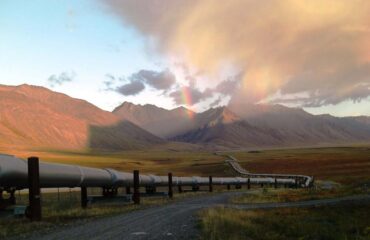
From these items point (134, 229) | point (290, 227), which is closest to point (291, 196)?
point (290, 227)

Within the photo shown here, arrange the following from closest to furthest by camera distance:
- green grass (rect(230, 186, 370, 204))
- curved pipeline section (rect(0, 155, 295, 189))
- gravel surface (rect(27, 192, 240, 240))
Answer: gravel surface (rect(27, 192, 240, 240)) → curved pipeline section (rect(0, 155, 295, 189)) → green grass (rect(230, 186, 370, 204))

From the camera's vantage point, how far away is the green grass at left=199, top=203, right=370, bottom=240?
896 inches

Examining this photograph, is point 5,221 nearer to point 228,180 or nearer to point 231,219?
point 231,219

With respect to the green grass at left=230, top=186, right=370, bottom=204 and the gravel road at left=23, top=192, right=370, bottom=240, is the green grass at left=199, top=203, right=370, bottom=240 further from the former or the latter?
the green grass at left=230, top=186, right=370, bottom=204

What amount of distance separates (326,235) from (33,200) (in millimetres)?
14739

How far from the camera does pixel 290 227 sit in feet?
89.0

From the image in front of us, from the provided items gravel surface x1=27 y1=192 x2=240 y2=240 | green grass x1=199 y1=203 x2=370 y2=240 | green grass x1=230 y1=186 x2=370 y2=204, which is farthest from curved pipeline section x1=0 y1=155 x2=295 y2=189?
green grass x1=230 y1=186 x2=370 y2=204

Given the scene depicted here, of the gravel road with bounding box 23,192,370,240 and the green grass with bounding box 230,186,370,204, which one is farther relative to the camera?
the green grass with bounding box 230,186,370,204

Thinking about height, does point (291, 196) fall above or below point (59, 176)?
below

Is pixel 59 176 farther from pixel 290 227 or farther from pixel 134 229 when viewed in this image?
pixel 290 227

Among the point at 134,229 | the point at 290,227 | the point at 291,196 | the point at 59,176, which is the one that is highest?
the point at 59,176

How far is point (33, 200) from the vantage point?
27.7m

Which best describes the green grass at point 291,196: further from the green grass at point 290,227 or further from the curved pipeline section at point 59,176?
the green grass at point 290,227

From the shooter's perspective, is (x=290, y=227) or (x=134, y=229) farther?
(x=290, y=227)
